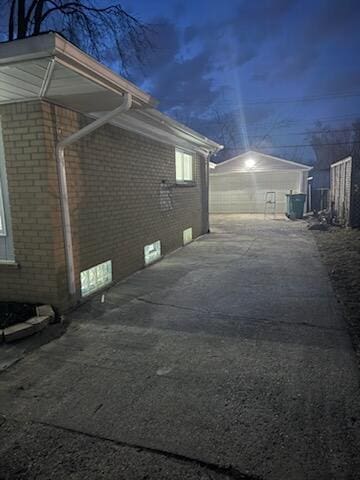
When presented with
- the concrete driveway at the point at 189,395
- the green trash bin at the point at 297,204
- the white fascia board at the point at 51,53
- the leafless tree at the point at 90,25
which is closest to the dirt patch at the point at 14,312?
Answer: the concrete driveway at the point at 189,395

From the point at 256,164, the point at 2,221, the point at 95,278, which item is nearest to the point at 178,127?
the point at 95,278

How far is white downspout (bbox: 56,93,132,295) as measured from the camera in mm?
3504

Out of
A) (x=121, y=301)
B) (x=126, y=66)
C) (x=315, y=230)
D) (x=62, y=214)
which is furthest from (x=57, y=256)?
(x=315, y=230)

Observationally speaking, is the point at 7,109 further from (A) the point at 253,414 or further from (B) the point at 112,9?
(B) the point at 112,9

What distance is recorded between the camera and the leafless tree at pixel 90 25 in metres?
7.82

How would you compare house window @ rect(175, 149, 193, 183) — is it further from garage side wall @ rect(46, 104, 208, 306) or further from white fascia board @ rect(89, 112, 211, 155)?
garage side wall @ rect(46, 104, 208, 306)

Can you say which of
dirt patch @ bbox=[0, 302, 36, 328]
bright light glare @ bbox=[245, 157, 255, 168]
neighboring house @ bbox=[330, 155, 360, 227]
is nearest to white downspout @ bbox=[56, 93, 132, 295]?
dirt patch @ bbox=[0, 302, 36, 328]

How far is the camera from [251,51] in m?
48.9

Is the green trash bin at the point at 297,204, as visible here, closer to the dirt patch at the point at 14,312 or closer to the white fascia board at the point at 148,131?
the white fascia board at the point at 148,131

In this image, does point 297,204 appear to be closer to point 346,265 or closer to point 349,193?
point 349,193

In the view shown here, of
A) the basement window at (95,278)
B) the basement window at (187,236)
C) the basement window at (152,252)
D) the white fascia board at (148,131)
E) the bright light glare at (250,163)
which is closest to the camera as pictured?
the basement window at (95,278)

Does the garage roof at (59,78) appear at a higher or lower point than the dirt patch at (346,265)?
higher

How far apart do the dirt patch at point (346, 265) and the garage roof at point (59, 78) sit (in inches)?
135

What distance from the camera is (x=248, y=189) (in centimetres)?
1884
